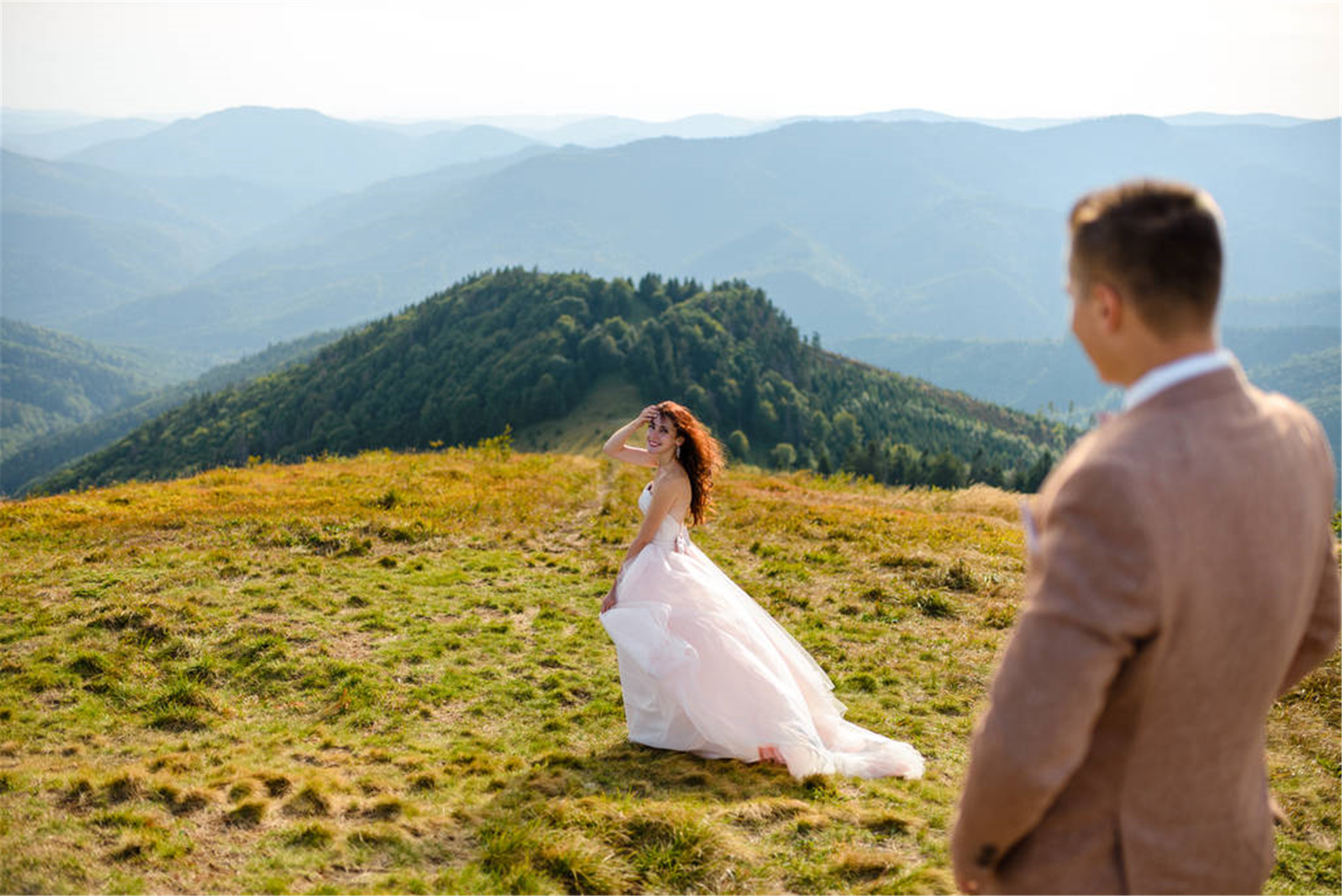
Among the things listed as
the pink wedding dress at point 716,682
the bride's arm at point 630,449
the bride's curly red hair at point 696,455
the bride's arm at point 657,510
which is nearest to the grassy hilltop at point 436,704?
the pink wedding dress at point 716,682

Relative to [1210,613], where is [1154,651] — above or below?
below

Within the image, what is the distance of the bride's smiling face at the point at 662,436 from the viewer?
8.43m

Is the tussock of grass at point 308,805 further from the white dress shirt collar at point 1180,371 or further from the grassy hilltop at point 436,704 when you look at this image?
the white dress shirt collar at point 1180,371

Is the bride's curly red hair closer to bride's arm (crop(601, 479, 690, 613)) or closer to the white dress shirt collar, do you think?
bride's arm (crop(601, 479, 690, 613))

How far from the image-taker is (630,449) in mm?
9531

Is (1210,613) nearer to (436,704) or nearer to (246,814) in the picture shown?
(246,814)

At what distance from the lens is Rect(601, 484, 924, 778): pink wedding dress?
25.4 feet

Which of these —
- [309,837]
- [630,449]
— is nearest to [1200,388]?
[309,837]

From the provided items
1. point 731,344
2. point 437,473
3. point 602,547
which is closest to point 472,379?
point 731,344

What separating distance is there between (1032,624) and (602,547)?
584 inches

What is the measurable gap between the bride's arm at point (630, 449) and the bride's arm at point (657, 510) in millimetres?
364

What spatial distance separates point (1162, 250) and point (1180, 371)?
1.09 feet

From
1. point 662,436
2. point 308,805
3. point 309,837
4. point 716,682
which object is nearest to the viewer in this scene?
point 309,837

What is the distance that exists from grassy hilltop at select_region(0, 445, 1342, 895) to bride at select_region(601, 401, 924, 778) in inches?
10.8
